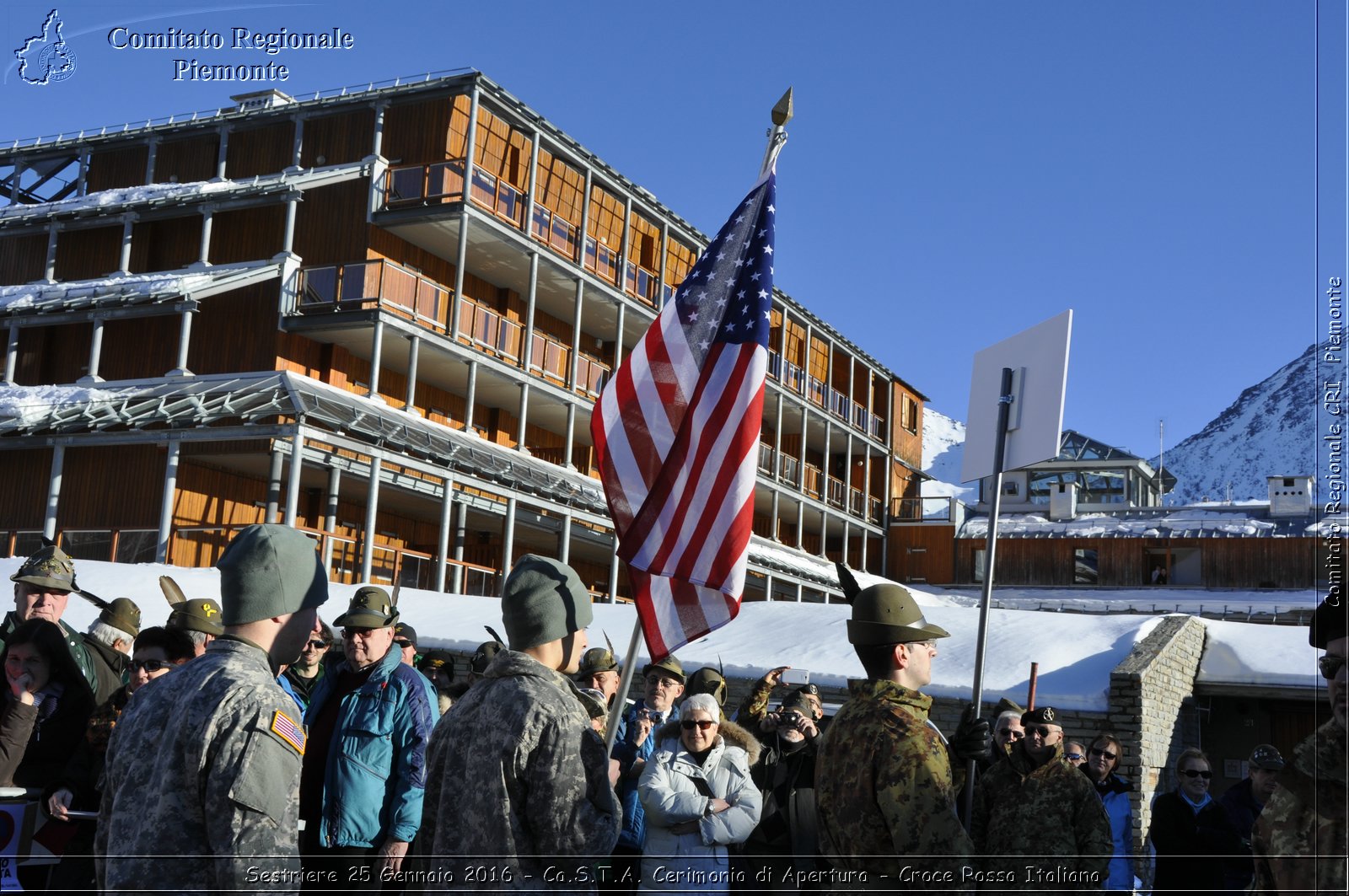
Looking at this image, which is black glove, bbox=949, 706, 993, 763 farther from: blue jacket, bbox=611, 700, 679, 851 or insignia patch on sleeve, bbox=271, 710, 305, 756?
insignia patch on sleeve, bbox=271, 710, 305, 756

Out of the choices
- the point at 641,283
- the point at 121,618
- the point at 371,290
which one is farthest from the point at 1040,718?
the point at 641,283

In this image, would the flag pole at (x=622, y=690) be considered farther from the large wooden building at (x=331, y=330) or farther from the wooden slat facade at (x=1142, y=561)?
the wooden slat facade at (x=1142, y=561)

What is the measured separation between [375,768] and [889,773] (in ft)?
8.00

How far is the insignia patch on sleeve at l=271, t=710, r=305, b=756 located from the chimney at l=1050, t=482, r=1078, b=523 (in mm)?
45898

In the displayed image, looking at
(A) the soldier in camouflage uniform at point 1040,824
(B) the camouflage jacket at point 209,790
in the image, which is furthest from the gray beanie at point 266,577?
(A) the soldier in camouflage uniform at point 1040,824

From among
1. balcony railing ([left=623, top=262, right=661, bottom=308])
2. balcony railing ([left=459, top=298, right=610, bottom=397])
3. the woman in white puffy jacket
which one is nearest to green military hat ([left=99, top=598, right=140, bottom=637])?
the woman in white puffy jacket

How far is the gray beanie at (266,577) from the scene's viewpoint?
308 centimetres

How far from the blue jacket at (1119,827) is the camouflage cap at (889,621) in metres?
4.69

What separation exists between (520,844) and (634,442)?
7.21 feet

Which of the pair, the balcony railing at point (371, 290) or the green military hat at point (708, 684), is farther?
the balcony railing at point (371, 290)

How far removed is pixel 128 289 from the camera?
1051 inches

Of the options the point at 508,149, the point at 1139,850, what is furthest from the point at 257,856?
the point at 508,149

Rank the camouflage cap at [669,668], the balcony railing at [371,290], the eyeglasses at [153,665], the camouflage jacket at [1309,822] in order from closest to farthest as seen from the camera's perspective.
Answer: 1. the camouflage jacket at [1309,822]
2. the eyeglasses at [153,665]
3. the camouflage cap at [669,668]
4. the balcony railing at [371,290]

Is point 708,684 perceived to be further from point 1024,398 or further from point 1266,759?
point 1266,759
